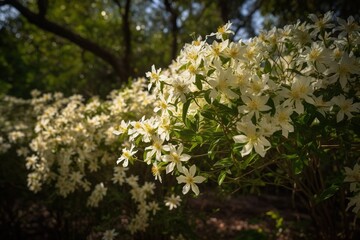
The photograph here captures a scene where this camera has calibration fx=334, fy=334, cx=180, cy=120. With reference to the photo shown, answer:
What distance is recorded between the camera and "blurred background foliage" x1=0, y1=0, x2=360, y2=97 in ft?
26.0

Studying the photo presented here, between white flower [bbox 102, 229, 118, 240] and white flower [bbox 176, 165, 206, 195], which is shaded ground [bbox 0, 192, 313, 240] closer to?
white flower [bbox 102, 229, 118, 240]

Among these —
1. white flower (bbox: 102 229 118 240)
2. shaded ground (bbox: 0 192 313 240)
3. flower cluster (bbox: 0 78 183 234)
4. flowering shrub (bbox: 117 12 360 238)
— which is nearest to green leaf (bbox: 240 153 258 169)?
flowering shrub (bbox: 117 12 360 238)

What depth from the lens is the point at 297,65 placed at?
1794 mm

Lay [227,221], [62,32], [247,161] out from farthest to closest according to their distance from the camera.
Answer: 1. [62,32]
2. [227,221]
3. [247,161]

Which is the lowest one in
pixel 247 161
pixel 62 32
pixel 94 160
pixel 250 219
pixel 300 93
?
pixel 247 161

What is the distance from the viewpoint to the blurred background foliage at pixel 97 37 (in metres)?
7.92

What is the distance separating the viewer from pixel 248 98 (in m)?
1.49

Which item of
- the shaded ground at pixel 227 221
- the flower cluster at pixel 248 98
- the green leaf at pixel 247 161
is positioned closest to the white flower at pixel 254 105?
the flower cluster at pixel 248 98

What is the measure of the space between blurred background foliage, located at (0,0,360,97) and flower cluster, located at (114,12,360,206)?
17.1ft

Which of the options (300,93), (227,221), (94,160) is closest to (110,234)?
(94,160)

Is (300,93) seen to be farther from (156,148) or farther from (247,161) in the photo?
(156,148)

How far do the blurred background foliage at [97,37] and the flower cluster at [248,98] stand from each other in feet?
17.1

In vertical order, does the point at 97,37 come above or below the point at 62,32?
above

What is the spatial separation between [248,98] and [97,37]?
30.3 ft
